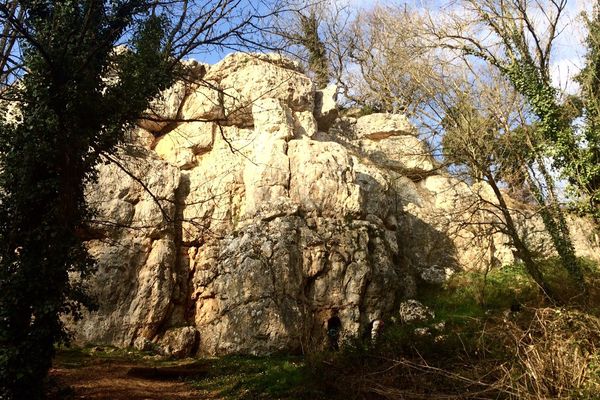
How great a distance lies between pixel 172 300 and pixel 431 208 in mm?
13980

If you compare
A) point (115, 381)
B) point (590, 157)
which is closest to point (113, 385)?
point (115, 381)

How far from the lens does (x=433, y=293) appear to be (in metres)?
19.5

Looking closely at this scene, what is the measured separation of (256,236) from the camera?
16.2 m

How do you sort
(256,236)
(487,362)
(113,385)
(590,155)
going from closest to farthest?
(487,362) < (113,385) < (590,155) < (256,236)

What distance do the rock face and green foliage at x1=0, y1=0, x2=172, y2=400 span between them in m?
3.58

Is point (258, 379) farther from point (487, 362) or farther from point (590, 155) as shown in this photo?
point (590, 155)

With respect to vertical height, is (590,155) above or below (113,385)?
above

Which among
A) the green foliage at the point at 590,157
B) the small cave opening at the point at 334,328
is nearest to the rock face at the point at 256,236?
the small cave opening at the point at 334,328

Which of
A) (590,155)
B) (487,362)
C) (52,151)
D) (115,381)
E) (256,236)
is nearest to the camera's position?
(487,362)

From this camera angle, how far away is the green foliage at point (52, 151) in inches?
263

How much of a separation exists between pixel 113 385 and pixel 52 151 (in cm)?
532

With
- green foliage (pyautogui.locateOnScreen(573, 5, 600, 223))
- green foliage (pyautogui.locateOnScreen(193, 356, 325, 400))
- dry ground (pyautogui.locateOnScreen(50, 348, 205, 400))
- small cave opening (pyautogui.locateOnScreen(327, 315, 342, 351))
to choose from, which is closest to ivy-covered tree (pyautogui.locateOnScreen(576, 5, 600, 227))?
green foliage (pyautogui.locateOnScreen(573, 5, 600, 223))

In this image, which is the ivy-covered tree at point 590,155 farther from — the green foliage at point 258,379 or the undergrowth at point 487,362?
the green foliage at point 258,379

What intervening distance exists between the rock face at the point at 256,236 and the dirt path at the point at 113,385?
3.42m
